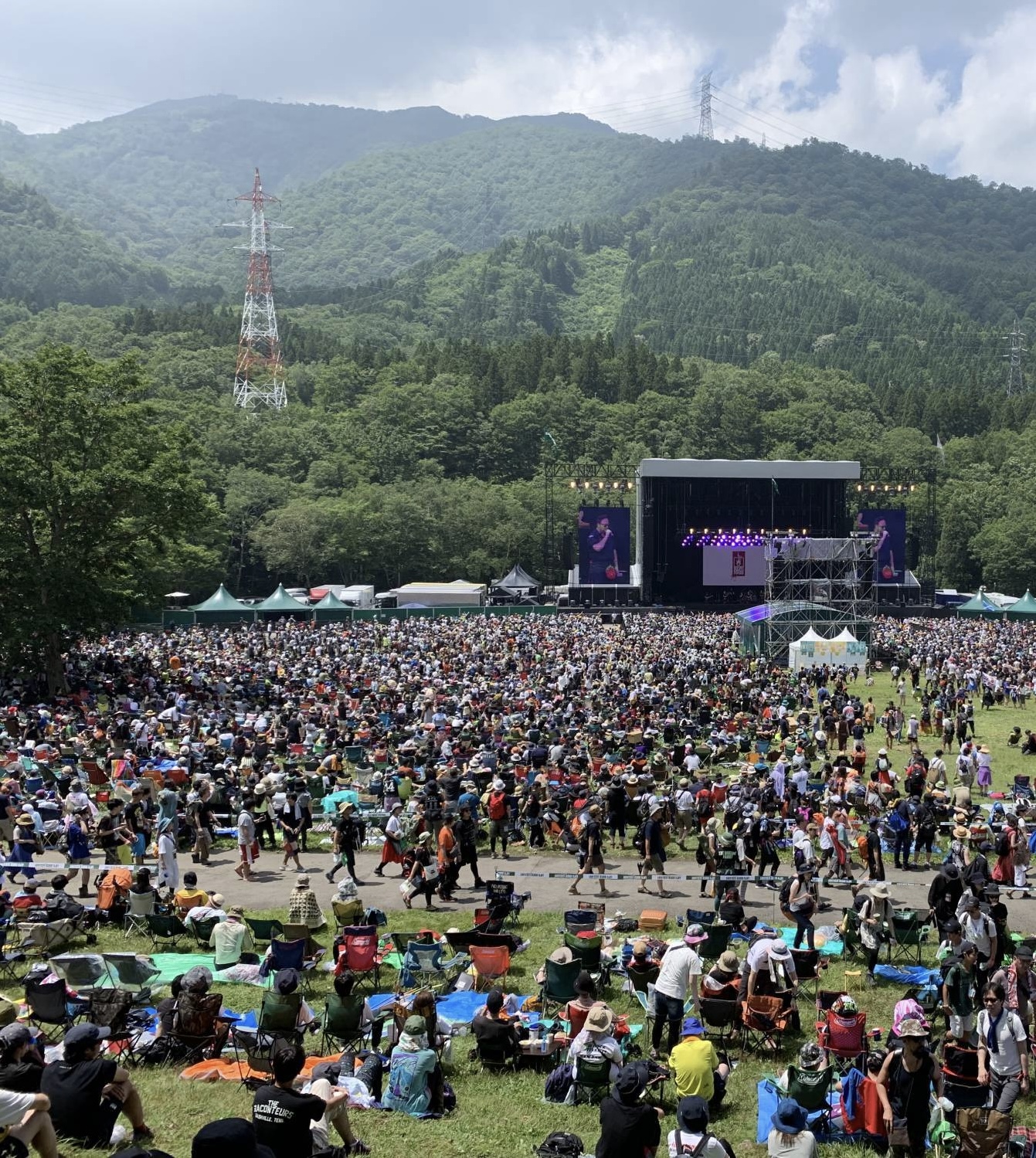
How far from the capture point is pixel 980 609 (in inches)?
2319

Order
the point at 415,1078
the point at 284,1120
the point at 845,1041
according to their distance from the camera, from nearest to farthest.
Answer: the point at 284,1120, the point at 415,1078, the point at 845,1041

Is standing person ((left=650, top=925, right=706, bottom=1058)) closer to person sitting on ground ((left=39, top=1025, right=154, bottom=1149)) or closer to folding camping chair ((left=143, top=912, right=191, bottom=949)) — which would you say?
person sitting on ground ((left=39, top=1025, right=154, bottom=1149))

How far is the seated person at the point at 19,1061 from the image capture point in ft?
21.0

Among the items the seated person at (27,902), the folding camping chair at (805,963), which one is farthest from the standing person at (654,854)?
the seated person at (27,902)

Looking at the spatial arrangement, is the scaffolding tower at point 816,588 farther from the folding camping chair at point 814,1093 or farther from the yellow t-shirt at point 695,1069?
the yellow t-shirt at point 695,1069

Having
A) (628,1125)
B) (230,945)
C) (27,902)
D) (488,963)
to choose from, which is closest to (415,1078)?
(628,1125)

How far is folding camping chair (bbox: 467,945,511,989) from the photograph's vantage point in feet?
34.2

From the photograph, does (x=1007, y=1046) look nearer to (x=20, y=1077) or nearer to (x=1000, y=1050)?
(x=1000, y=1050)

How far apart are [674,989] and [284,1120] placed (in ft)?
12.3

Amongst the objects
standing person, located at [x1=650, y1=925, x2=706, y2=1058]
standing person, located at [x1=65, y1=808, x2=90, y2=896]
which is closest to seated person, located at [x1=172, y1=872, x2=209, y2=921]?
standing person, located at [x1=65, y1=808, x2=90, y2=896]

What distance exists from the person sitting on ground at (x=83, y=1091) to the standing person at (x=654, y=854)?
801cm

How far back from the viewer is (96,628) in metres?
33.6

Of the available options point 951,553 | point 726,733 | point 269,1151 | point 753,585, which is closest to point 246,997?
point 269,1151

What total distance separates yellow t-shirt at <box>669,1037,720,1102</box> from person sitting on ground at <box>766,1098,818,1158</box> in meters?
0.93
